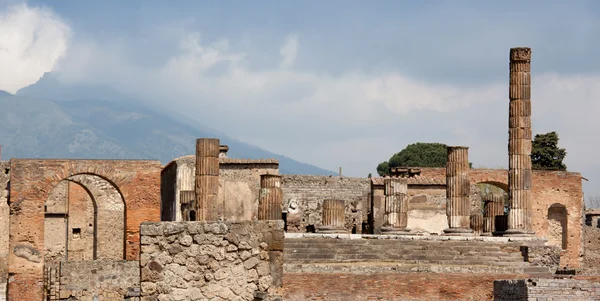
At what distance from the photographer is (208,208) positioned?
30.9 meters

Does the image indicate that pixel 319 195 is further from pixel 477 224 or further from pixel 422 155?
pixel 422 155

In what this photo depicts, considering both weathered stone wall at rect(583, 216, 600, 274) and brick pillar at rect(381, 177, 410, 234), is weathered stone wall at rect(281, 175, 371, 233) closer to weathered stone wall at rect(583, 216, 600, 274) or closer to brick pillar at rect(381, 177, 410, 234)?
brick pillar at rect(381, 177, 410, 234)

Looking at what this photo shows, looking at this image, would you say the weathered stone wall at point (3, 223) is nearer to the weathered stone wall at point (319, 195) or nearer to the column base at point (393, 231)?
the weathered stone wall at point (319, 195)

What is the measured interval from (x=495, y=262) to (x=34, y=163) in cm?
1215

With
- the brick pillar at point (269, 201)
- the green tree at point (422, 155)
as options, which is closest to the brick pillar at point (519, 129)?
the brick pillar at point (269, 201)

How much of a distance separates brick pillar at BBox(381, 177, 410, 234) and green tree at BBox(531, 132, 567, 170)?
27.8 metres

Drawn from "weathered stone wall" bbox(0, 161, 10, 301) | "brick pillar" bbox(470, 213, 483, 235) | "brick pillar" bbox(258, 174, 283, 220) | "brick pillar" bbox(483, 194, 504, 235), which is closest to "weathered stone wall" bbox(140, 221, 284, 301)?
"brick pillar" bbox(258, 174, 283, 220)

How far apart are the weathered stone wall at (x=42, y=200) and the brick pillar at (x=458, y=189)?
7.33 meters

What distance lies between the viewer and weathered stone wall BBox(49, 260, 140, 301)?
24469 millimetres

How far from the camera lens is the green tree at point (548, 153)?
5803cm

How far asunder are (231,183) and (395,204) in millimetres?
8127

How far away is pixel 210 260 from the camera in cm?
1117

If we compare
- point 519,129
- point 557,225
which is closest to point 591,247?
point 557,225

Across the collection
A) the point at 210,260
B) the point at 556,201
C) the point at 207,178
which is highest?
the point at 207,178
